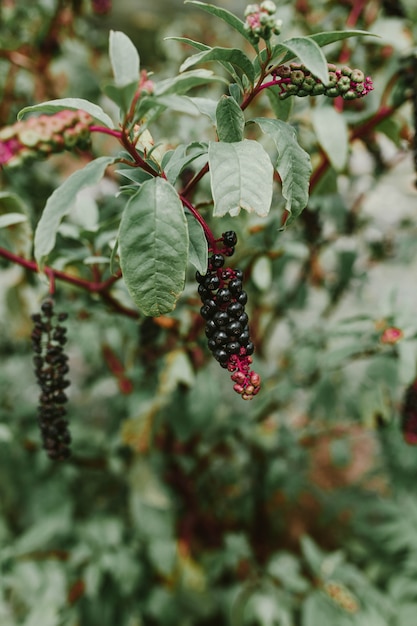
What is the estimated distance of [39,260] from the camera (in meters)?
0.69

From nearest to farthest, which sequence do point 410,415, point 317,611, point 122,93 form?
point 122,93, point 410,415, point 317,611

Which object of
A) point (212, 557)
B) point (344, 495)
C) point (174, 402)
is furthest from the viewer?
point (344, 495)

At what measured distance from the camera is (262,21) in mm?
577

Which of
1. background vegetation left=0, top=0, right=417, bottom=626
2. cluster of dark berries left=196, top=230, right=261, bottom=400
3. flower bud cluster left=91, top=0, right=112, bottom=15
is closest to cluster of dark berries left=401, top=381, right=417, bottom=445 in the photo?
background vegetation left=0, top=0, right=417, bottom=626

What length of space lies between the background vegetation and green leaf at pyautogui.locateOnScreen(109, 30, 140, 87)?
0.46 metres

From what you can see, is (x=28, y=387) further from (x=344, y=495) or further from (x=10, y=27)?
(x=344, y=495)

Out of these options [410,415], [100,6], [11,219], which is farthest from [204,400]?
[100,6]

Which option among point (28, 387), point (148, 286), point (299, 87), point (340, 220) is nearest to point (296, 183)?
point (299, 87)

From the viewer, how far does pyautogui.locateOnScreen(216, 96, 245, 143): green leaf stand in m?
0.63

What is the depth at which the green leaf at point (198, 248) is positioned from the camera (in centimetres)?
66

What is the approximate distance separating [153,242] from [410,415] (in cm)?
101

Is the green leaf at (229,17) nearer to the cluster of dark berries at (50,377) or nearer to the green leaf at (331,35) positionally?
the green leaf at (331,35)

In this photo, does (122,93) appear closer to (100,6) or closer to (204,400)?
(204,400)

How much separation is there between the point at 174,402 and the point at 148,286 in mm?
903
